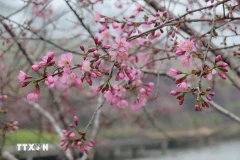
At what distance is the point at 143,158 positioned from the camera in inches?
485

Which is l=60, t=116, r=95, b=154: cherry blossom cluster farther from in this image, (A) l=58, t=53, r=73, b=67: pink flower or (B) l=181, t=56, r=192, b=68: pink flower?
(B) l=181, t=56, r=192, b=68: pink flower

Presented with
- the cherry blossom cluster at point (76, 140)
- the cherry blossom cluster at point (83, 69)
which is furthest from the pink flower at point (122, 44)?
the cherry blossom cluster at point (76, 140)

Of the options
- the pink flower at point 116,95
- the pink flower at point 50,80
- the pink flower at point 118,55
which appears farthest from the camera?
the pink flower at point 116,95

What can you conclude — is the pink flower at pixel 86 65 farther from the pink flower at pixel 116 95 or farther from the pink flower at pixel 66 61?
the pink flower at pixel 116 95

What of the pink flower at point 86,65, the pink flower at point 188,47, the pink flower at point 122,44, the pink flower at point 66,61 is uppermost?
the pink flower at point 122,44

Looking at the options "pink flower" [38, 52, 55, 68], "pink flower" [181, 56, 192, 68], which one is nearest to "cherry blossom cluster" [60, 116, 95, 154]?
"pink flower" [38, 52, 55, 68]

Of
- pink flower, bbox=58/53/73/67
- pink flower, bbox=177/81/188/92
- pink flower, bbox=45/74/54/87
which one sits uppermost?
pink flower, bbox=58/53/73/67

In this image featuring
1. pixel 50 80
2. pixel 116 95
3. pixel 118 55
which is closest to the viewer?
pixel 50 80

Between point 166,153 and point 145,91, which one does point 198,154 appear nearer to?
point 166,153

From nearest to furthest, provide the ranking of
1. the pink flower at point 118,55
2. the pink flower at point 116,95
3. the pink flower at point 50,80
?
the pink flower at point 50,80 < the pink flower at point 118,55 < the pink flower at point 116,95

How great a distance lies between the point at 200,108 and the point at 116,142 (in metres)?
11.0

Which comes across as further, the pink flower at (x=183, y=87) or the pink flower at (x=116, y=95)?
the pink flower at (x=116, y=95)

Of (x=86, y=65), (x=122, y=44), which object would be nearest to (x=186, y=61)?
(x=122, y=44)

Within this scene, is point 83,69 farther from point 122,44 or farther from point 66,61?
point 122,44
